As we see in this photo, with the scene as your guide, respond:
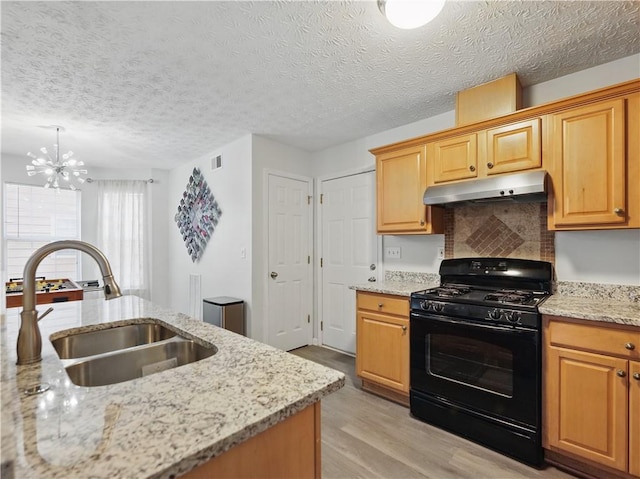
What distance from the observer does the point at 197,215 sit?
4.52m

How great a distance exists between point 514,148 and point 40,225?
5673mm

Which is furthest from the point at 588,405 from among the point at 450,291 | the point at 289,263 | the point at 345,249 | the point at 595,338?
the point at 289,263


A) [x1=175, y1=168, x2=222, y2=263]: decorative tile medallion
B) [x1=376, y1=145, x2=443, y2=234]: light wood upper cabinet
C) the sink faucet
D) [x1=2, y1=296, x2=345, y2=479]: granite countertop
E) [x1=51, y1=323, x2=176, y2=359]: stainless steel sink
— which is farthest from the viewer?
→ [x1=175, y1=168, x2=222, y2=263]: decorative tile medallion

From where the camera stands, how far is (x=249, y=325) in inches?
137

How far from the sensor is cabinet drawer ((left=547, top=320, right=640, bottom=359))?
5.32 feet

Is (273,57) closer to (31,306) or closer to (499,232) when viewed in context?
(31,306)

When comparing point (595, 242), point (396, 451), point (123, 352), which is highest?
point (595, 242)

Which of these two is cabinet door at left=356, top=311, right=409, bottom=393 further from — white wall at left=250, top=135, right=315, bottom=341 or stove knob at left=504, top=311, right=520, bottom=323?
white wall at left=250, top=135, right=315, bottom=341

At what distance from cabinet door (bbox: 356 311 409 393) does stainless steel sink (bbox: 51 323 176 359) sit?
5.40 feet

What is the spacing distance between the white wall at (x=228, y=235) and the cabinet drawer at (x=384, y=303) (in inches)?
52.3

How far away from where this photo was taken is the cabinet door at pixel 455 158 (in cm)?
239

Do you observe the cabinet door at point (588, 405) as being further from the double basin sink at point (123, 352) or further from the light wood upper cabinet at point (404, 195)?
the double basin sink at point (123, 352)

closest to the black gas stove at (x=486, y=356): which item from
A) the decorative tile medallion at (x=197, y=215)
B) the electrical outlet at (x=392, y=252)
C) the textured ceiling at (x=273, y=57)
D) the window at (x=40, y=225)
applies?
the electrical outlet at (x=392, y=252)

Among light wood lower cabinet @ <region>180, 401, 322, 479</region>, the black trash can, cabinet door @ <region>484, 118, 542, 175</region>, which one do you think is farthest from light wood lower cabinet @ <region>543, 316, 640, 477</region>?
the black trash can
